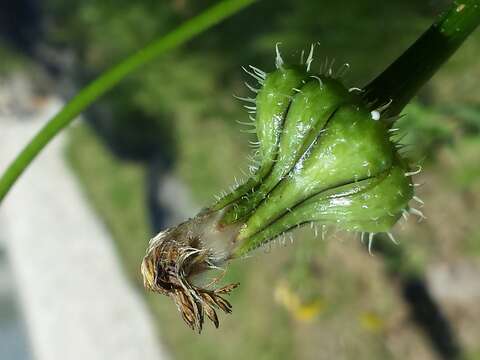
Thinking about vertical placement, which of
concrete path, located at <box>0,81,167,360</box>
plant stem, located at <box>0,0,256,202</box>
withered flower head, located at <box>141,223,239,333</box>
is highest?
concrete path, located at <box>0,81,167,360</box>

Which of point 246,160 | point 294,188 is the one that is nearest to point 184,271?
point 294,188

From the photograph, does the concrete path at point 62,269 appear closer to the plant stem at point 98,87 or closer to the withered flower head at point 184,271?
the plant stem at point 98,87

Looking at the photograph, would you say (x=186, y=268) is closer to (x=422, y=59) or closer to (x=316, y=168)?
(x=316, y=168)

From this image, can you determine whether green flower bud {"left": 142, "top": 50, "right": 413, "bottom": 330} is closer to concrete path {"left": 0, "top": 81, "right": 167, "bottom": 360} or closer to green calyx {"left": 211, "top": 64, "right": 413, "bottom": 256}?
green calyx {"left": 211, "top": 64, "right": 413, "bottom": 256}

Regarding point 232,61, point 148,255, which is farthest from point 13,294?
point 148,255

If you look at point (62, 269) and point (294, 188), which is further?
point (62, 269)

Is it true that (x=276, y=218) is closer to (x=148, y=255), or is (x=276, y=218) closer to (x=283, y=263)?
(x=148, y=255)

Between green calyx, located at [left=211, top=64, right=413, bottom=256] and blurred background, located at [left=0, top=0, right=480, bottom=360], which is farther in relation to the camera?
blurred background, located at [left=0, top=0, right=480, bottom=360]

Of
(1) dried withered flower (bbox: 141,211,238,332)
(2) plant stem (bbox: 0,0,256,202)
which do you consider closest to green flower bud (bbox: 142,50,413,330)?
(1) dried withered flower (bbox: 141,211,238,332)

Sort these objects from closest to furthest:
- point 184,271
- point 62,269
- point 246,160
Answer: point 184,271
point 246,160
point 62,269
